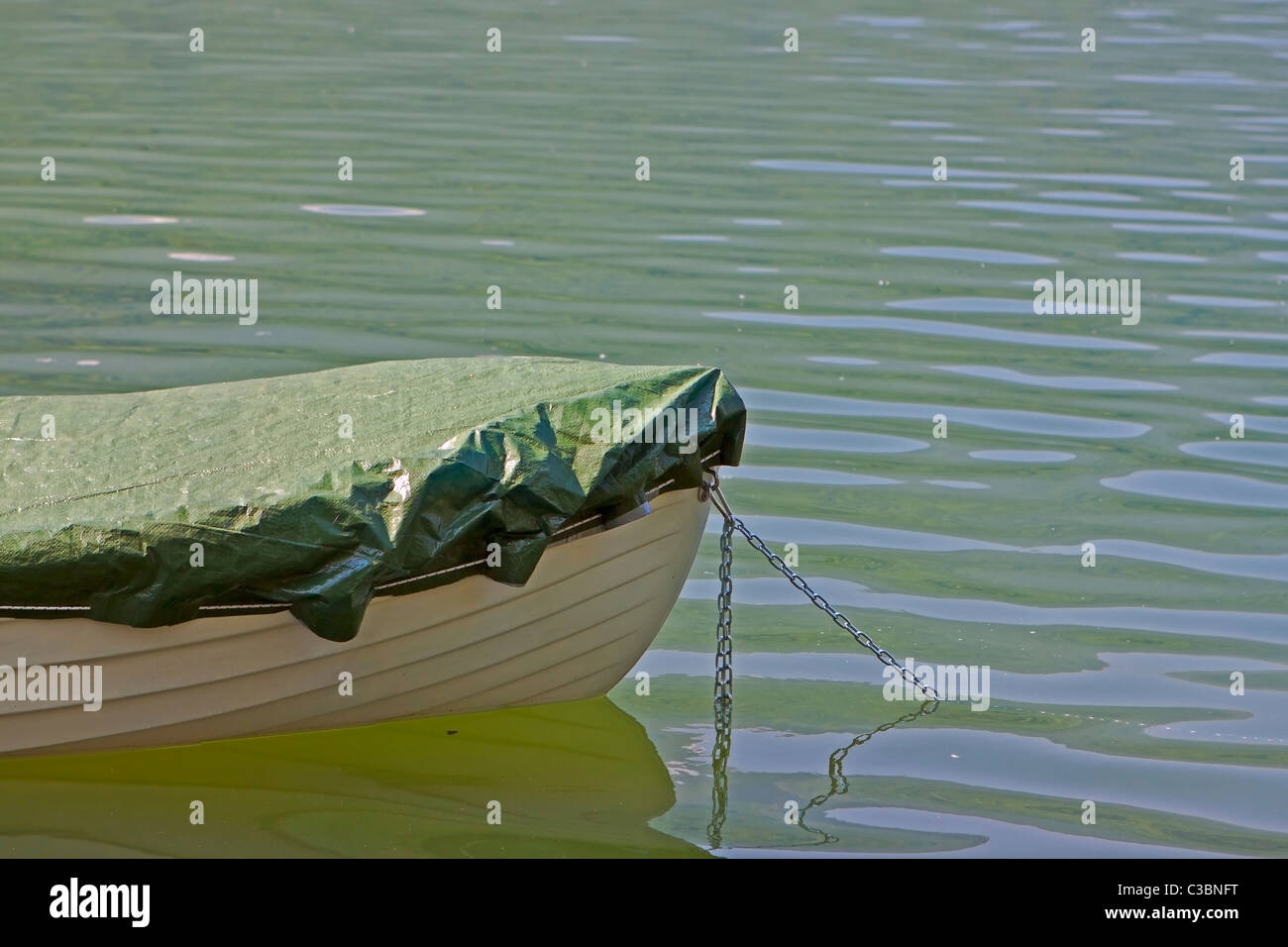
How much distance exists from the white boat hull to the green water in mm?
188

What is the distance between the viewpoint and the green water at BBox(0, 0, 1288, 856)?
557 centimetres

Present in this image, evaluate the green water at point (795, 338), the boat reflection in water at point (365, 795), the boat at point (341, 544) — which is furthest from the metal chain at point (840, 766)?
the boat at point (341, 544)

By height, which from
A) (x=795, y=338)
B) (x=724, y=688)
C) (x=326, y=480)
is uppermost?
(x=795, y=338)

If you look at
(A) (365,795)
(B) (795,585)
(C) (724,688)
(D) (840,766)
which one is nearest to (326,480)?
(A) (365,795)

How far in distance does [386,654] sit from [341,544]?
0.52 meters

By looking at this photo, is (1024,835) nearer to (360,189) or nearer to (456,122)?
(360,189)

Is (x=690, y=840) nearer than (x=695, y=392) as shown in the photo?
Yes

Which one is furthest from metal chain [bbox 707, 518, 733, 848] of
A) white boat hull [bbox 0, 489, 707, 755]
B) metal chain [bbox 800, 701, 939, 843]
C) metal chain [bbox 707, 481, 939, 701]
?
metal chain [bbox 800, 701, 939, 843]

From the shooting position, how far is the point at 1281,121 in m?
Result: 15.9

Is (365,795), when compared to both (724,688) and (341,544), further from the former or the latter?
(724,688)

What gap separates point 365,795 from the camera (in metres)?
5.51
